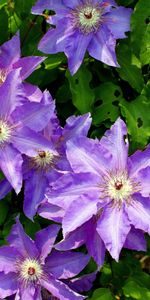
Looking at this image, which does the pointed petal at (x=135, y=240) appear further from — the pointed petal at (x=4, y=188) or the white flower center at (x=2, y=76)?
the white flower center at (x=2, y=76)

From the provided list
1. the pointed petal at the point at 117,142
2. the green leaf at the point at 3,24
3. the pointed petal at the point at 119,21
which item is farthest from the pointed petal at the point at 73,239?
the green leaf at the point at 3,24

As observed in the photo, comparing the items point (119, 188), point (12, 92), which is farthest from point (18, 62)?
point (119, 188)

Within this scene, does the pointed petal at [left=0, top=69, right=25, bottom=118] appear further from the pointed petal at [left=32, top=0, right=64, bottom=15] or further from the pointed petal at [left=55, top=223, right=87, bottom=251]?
the pointed petal at [left=55, top=223, right=87, bottom=251]

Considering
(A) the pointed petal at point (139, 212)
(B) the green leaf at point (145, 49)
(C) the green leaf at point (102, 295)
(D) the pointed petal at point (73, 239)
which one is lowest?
(C) the green leaf at point (102, 295)

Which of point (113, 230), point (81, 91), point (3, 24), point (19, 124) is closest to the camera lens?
point (113, 230)

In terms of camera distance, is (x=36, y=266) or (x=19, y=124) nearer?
(x=19, y=124)

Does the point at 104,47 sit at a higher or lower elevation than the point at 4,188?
higher

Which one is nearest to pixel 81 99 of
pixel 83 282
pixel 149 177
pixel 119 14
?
pixel 119 14

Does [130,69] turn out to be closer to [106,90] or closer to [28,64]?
[106,90]

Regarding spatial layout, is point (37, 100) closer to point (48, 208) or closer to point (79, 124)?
point (79, 124)
